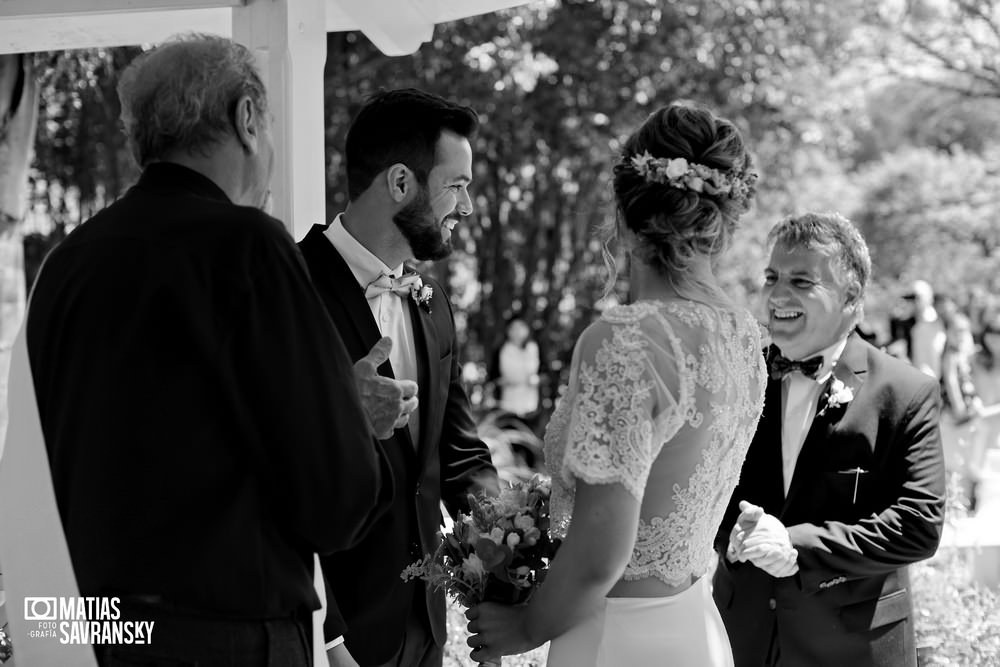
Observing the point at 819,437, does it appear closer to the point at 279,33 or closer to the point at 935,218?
the point at 279,33

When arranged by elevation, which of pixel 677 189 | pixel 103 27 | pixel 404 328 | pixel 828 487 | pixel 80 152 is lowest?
pixel 828 487

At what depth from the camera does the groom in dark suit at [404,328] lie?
301 centimetres

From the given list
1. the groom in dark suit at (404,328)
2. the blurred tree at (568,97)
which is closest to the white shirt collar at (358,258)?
the groom in dark suit at (404,328)

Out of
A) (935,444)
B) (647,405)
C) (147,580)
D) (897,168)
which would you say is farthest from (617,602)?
(897,168)

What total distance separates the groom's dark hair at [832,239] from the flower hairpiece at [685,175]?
3.54 feet

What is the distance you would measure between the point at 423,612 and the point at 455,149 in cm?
138

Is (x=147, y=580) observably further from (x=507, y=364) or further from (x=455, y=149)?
(x=507, y=364)

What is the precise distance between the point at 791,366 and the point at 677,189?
1.26 m

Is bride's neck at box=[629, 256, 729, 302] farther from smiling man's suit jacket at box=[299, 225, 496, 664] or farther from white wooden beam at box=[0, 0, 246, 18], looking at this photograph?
white wooden beam at box=[0, 0, 246, 18]

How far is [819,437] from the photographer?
338cm

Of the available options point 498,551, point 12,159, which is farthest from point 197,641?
point 12,159

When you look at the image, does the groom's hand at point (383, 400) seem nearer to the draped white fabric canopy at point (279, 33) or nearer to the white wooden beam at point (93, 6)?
the draped white fabric canopy at point (279, 33)

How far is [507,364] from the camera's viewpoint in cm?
1234

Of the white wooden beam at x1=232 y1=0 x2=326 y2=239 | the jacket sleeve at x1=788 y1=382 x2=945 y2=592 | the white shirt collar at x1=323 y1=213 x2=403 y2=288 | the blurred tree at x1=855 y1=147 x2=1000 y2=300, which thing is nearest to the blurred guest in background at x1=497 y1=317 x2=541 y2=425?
the white wooden beam at x1=232 y1=0 x2=326 y2=239
